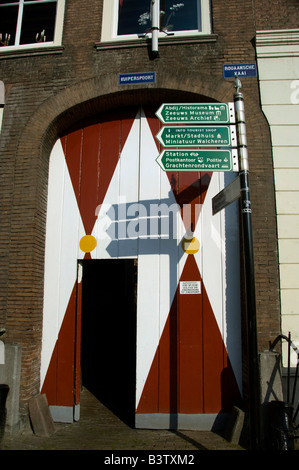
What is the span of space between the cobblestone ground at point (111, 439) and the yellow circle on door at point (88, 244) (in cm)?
270

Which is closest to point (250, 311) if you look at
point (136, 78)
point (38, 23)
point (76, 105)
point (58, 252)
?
point (58, 252)

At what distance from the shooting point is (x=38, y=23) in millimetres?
6316

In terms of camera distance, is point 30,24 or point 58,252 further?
point 30,24

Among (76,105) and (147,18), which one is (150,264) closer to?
(76,105)

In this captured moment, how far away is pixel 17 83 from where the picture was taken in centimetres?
582

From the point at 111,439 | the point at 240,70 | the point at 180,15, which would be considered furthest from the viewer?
the point at 180,15

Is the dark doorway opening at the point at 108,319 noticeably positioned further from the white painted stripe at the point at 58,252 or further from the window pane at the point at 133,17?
the window pane at the point at 133,17

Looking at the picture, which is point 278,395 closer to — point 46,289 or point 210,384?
point 210,384

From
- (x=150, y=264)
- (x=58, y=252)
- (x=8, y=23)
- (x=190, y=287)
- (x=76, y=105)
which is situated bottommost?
(x=190, y=287)

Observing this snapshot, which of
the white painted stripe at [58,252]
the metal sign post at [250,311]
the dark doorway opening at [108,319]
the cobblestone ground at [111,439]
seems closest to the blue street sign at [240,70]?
the metal sign post at [250,311]

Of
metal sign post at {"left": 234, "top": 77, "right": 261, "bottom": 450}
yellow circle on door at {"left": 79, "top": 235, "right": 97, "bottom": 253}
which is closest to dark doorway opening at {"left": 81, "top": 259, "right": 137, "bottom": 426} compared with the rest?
yellow circle on door at {"left": 79, "top": 235, "right": 97, "bottom": 253}

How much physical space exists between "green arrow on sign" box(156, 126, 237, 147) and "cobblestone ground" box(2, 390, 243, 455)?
378cm

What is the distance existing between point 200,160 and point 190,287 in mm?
2292

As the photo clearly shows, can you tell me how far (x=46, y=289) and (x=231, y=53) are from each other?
5.10 meters
